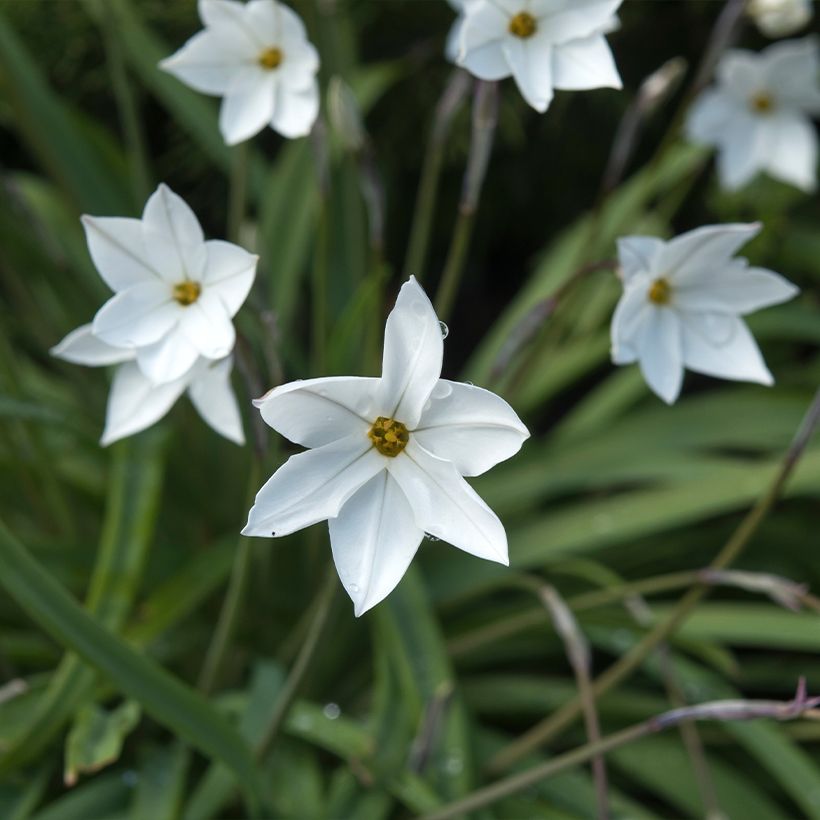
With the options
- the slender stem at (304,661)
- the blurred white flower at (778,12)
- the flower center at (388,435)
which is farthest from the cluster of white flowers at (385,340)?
the blurred white flower at (778,12)

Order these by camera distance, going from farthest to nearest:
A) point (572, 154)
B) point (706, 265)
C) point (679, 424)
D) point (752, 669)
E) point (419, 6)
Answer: point (572, 154) < point (419, 6) < point (679, 424) < point (752, 669) < point (706, 265)

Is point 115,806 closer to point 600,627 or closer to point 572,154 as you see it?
point 600,627

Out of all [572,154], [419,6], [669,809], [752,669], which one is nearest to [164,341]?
[752,669]

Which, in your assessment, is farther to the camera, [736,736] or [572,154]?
[572,154]

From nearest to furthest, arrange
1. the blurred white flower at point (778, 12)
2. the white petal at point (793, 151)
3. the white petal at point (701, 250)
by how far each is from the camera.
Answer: the white petal at point (701, 250) → the blurred white flower at point (778, 12) → the white petal at point (793, 151)

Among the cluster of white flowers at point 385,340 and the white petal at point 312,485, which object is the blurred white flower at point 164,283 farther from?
the white petal at point 312,485

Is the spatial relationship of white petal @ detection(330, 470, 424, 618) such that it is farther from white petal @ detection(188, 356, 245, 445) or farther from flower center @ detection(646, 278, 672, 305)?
flower center @ detection(646, 278, 672, 305)

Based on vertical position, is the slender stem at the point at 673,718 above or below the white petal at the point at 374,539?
below
